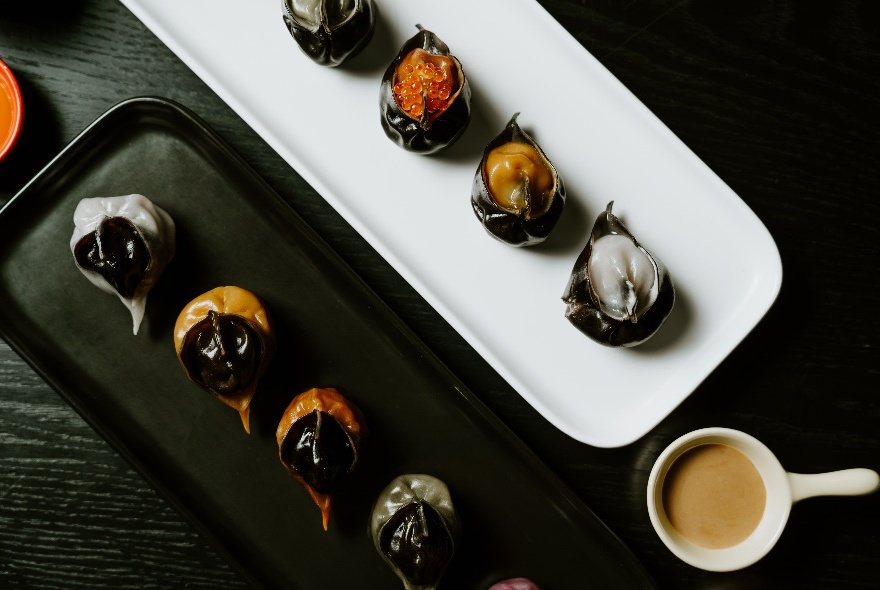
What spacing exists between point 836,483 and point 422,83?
1.14m

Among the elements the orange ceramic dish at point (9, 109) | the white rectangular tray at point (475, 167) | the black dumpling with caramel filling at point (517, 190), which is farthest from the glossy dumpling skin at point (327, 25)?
the orange ceramic dish at point (9, 109)

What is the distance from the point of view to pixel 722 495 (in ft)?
4.32

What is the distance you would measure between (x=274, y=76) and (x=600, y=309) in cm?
86

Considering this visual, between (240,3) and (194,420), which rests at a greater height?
(240,3)

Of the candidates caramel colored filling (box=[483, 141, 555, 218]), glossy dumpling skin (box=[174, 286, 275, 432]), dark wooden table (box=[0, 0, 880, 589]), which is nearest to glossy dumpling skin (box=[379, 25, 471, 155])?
caramel colored filling (box=[483, 141, 555, 218])

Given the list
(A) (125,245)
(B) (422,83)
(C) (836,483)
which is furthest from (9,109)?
(C) (836,483)

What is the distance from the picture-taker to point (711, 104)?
4.55ft

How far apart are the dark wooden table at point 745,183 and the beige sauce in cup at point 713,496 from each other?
82 millimetres

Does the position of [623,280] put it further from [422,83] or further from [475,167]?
[422,83]

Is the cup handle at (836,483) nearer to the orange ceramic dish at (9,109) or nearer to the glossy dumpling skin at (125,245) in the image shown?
the glossy dumpling skin at (125,245)

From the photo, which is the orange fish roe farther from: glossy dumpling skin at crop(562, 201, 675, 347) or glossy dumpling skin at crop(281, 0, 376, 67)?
glossy dumpling skin at crop(562, 201, 675, 347)

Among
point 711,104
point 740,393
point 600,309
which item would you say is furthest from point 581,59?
point 740,393

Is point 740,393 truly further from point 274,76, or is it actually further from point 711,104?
point 274,76

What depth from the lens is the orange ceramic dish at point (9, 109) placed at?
4.33ft
